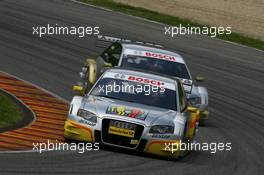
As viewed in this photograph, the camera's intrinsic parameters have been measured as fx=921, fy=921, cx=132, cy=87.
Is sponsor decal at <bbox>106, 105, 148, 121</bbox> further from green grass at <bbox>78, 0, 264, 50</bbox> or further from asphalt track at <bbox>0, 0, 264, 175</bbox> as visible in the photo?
green grass at <bbox>78, 0, 264, 50</bbox>

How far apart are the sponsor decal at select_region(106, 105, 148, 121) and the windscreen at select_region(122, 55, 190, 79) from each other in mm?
4409

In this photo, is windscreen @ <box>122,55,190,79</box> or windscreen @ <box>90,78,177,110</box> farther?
windscreen @ <box>122,55,190,79</box>

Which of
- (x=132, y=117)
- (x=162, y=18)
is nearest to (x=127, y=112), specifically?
(x=132, y=117)

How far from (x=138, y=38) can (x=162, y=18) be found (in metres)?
4.48

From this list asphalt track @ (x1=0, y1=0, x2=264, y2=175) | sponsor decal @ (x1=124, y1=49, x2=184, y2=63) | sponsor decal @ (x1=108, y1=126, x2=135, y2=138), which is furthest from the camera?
sponsor decal @ (x1=124, y1=49, x2=184, y2=63)

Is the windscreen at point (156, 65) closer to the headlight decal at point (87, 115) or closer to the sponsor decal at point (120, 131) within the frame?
the headlight decal at point (87, 115)

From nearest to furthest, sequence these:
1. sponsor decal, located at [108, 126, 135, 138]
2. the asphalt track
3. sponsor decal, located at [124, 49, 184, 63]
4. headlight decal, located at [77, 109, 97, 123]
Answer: the asphalt track < sponsor decal, located at [108, 126, 135, 138] < headlight decal, located at [77, 109, 97, 123] < sponsor decal, located at [124, 49, 184, 63]

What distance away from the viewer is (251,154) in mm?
17031

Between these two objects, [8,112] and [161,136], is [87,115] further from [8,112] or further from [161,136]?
[8,112]

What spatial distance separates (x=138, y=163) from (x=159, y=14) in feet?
73.0

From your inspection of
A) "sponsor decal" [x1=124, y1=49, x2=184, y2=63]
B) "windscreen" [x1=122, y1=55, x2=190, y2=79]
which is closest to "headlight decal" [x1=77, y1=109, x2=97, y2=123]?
"windscreen" [x1=122, y1=55, x2=190, y2=79]

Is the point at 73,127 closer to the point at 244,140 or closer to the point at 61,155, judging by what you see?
the point at 61,155

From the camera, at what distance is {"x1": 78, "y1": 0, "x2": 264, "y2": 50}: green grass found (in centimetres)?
3281

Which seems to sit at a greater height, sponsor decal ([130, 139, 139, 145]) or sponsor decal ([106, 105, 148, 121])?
sponsor decal ([106, 105, 148, 121])
